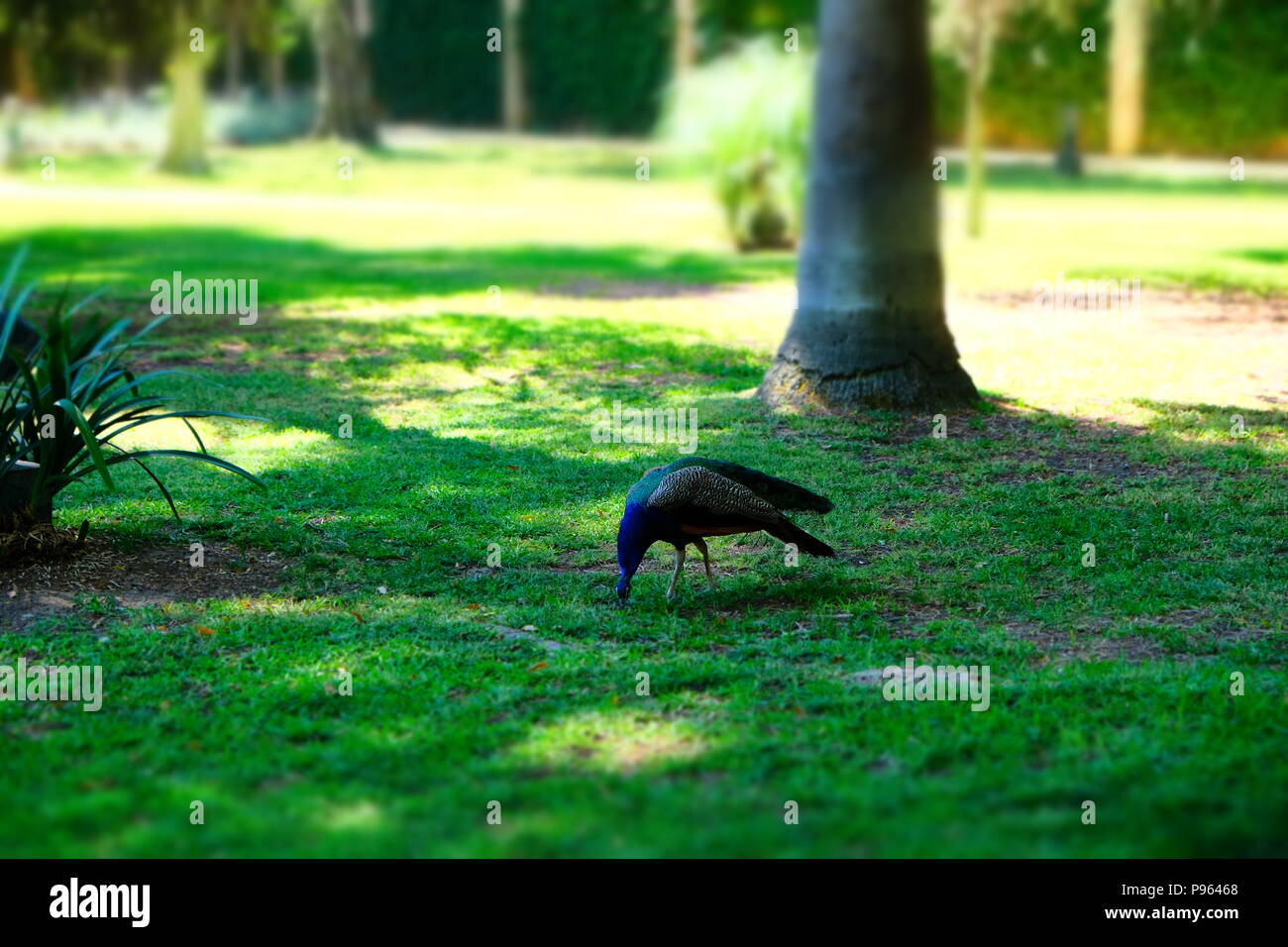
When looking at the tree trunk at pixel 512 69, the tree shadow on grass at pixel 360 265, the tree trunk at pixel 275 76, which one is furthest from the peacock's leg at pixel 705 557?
the tree trunk at pixel 275 76

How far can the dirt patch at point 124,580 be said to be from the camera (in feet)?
20.8

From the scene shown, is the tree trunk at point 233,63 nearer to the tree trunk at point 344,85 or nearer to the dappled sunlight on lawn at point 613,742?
the tree trunk at point 344,85

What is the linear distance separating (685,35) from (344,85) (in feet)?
26.2

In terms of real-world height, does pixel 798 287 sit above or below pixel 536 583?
above

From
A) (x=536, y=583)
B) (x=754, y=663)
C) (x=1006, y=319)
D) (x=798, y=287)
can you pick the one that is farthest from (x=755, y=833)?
(x=1006, y=319)

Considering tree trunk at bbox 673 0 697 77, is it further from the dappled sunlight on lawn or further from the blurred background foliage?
the dappled sunlight on lawn

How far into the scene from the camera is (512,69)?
36.3 meters

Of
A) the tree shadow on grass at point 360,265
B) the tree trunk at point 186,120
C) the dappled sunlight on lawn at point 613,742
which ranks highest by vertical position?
the tree trunk at point 186,120

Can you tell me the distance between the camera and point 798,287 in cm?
1021

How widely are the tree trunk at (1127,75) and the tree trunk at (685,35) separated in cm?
773

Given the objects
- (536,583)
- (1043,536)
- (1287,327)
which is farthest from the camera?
(1287,327)
